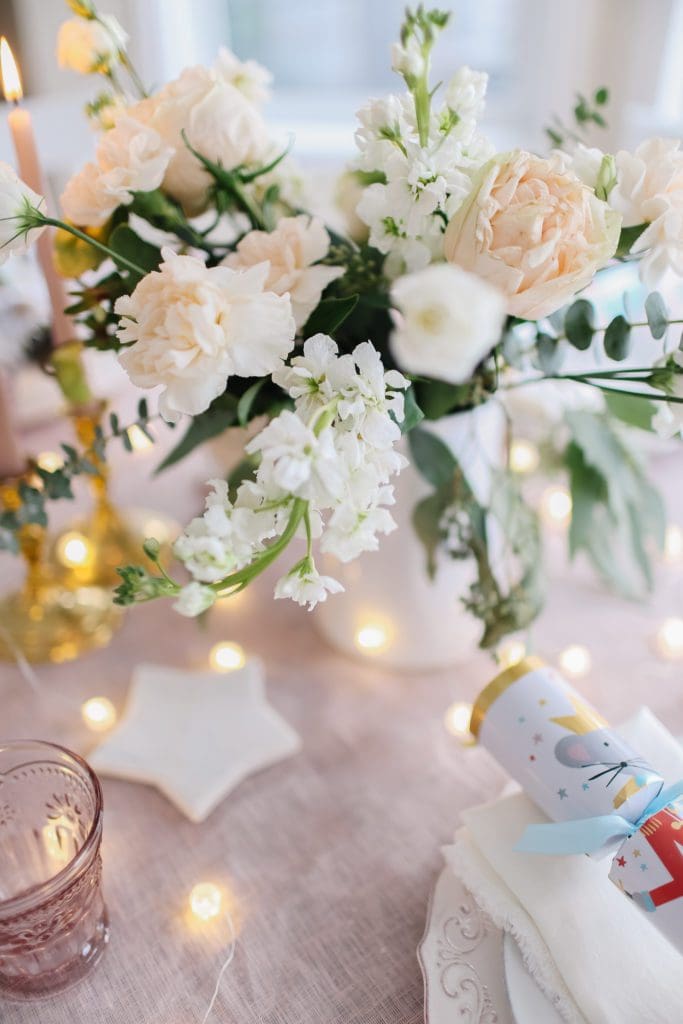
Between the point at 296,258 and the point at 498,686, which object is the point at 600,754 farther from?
the point at 296,258

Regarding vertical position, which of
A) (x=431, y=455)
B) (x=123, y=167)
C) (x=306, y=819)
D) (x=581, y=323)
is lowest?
(x=306, y=819)

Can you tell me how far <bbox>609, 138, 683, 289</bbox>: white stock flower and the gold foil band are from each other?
0.27 metres

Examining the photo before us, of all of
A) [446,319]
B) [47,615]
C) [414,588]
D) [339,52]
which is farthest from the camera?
[339,52]

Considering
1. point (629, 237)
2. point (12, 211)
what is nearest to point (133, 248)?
point (12, 211)

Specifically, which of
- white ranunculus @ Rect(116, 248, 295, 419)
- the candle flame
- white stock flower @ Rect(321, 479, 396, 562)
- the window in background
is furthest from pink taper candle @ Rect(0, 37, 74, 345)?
the window in background

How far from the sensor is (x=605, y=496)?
2.49ft

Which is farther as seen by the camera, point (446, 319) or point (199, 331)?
point (199, 331)

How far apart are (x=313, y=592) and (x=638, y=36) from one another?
104 centimetres

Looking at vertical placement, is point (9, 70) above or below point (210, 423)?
above

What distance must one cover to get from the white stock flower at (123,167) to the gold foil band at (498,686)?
402 mm

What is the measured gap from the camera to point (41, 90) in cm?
138

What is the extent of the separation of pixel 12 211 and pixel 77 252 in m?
0.14

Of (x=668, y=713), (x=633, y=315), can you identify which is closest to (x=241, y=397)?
(x=668, y=713)

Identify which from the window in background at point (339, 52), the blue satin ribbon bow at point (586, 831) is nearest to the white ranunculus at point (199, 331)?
the blue satin ribbon bow at point (586, 831)
